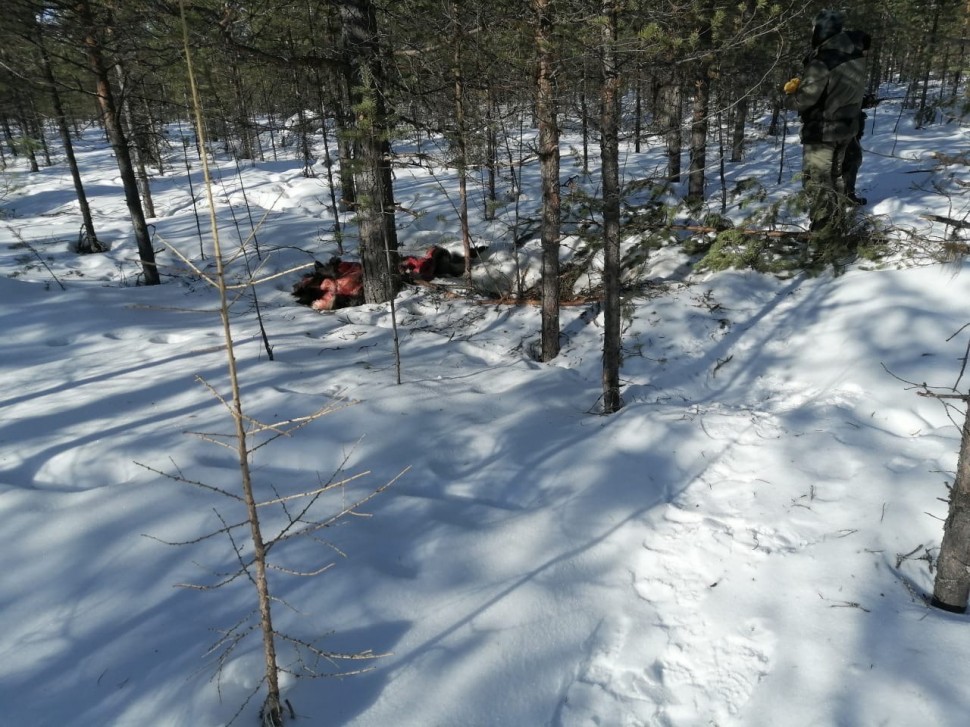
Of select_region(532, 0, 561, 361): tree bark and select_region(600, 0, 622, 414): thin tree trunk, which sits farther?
select_region(532, 0, 561, 361): tree bark

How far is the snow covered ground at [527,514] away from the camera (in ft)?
9.45

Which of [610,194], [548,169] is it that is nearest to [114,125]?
[548,169]

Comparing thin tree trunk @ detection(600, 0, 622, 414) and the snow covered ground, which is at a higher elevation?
thin tree trunk @ detection(600, 0, 622, 414)

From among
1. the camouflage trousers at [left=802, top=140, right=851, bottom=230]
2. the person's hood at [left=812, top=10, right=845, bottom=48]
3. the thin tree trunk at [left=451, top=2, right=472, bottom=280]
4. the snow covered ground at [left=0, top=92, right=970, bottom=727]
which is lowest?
the snow covered ground at [left=0, top=92, right=970, bottom=727]

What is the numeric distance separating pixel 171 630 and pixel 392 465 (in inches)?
84.2

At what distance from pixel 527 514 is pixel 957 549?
106 inches

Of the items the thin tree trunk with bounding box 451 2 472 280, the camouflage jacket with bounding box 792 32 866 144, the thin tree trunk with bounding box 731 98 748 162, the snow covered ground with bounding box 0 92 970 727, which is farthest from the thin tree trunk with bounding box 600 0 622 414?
the thin tree trunk with bounding box 731 98 748 162

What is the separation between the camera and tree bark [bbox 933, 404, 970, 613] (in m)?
2.96

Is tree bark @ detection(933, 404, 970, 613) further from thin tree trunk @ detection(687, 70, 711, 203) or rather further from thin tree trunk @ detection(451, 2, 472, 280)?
thin tree trunk @ detection(687, 70, 711, 203)

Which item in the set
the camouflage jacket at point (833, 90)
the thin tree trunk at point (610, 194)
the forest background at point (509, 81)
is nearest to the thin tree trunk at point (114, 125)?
the forest background at point (509, 81)

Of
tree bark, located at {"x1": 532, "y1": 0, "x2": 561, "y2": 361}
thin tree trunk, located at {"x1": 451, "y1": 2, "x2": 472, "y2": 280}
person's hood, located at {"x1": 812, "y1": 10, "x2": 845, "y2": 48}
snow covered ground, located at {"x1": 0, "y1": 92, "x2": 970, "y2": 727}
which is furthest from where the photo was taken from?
person's hood, located at {"x1": 812, "y1": 10, "x2": 845, "y2": 48}

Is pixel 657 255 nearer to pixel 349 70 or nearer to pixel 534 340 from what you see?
pixel 534 340

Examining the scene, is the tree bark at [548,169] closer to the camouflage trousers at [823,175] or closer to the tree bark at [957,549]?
the tree bark at [957,549]

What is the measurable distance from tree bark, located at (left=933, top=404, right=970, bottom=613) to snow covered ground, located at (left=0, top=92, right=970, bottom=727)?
0.19 metres
